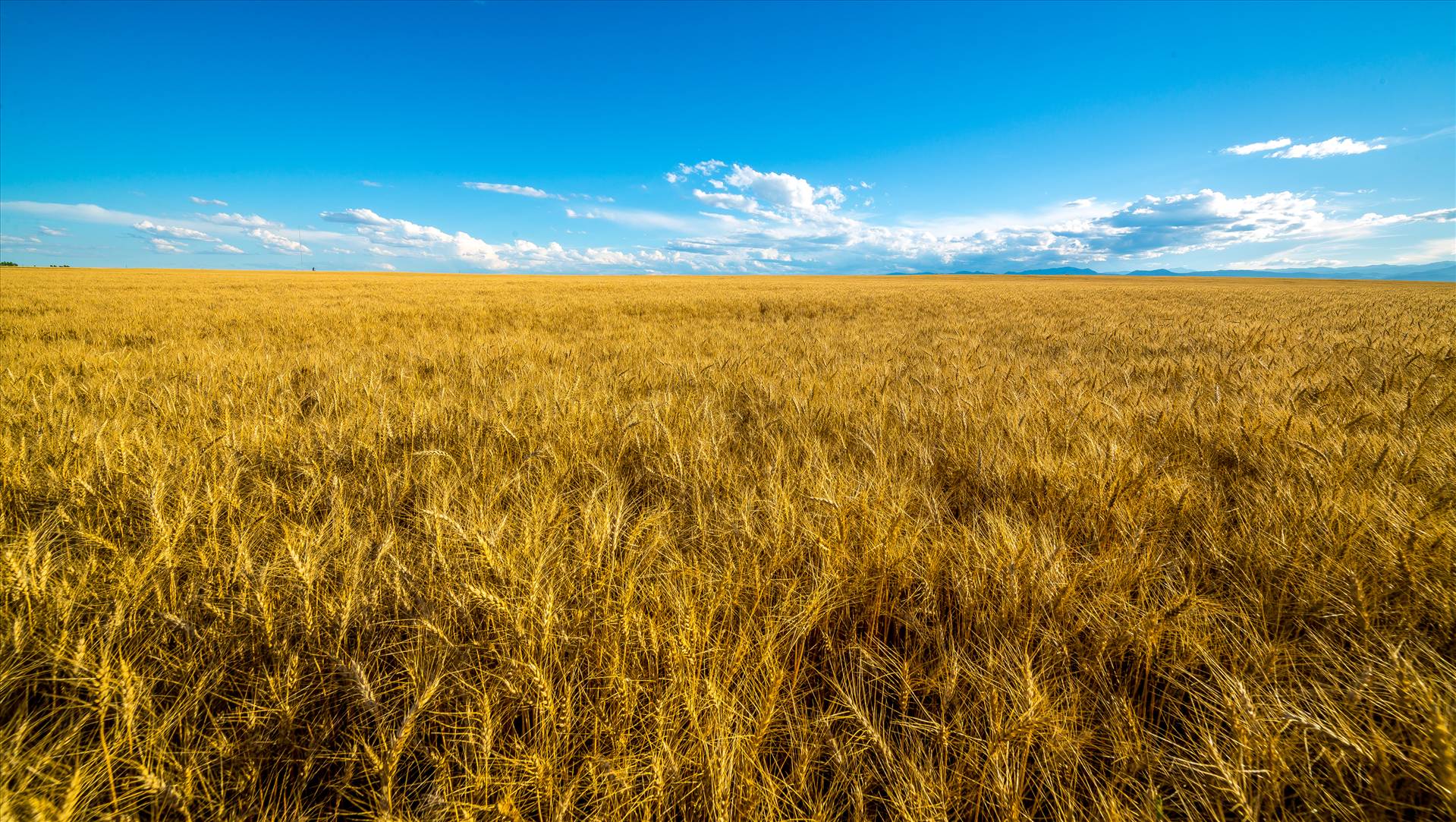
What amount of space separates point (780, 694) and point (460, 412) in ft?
7.66

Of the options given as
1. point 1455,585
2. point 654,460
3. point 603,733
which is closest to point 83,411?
point 654,460

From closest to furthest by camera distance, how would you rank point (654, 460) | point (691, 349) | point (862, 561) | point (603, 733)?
point (603, 733) → point (862, 561) → point (654, 460) → point (691, 349)

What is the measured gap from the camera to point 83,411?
103 inches

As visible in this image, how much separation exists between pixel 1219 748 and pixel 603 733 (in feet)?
3.70

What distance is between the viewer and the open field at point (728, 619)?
32.8 inches

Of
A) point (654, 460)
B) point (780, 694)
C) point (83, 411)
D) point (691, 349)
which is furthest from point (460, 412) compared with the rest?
point (691, 349)

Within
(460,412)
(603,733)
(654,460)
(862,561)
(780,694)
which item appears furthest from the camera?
(460,412)

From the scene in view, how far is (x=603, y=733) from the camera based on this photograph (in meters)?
0.93

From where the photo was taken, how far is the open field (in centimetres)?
83

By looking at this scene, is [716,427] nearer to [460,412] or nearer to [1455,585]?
[460,412]

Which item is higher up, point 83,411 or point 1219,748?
point 83,411

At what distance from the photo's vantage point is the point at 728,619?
3.69ft

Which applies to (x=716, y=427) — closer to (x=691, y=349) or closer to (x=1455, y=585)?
(x=1455, y=585)

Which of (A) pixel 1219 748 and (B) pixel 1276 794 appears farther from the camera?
(A) pixel 1219 748
